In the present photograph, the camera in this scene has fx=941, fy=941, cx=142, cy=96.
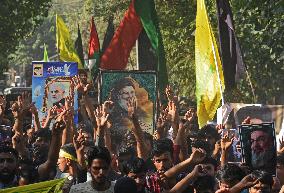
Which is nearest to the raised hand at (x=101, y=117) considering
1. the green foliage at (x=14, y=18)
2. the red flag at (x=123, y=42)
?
the red flag at (x=123, y=42)

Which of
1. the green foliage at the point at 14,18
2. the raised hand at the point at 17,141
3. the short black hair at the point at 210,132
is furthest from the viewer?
the green foliage at the point at 14,18

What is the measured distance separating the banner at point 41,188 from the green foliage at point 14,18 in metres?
20.4

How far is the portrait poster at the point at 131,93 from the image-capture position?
36.9ft

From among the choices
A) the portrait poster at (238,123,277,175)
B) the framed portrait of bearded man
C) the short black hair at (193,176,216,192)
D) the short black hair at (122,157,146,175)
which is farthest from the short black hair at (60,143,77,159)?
the framed portrait of bearded man

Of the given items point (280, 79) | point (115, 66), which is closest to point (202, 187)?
point (115, 66)

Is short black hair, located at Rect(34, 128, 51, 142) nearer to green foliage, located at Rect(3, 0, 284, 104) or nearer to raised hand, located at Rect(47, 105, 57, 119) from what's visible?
raised hand, located at Rect(47, 105, 57, 119)

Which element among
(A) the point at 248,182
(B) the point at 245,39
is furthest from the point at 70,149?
(B) the point at 245,39

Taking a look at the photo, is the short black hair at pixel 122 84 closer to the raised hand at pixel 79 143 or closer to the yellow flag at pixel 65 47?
the raised hand at pixel 79 143

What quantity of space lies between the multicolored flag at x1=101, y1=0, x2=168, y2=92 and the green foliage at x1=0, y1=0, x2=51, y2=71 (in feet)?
38.7

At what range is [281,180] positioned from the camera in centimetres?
855

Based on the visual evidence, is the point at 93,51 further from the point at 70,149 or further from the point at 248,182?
the point at 248,182

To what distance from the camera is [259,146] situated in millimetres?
8383

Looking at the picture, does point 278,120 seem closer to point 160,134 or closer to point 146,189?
point 160,134

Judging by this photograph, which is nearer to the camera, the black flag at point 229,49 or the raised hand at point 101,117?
the raised hand at point 101,117
